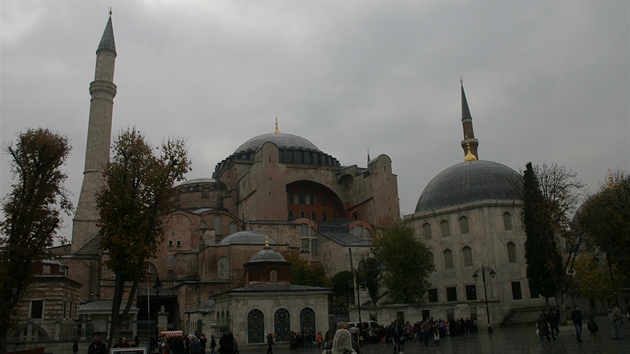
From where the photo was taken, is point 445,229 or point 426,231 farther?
point 426,231

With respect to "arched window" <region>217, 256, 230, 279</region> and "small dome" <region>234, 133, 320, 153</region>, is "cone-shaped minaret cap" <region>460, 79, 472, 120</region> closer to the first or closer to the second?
"small dome" <region>234, 133, 320, 153</region>

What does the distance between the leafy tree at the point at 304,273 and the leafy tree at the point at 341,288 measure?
0.73 meters

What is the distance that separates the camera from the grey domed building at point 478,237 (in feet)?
A: 121

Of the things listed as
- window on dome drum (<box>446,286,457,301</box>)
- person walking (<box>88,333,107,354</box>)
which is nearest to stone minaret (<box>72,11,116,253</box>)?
window on dome drum (<box>446,286,457,301</box>)

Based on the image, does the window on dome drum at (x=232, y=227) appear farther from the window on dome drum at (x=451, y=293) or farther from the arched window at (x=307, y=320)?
the arched window at (x=307, y=320)

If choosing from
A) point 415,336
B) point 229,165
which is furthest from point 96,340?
point 229,165

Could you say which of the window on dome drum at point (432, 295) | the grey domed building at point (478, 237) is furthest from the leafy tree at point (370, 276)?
the window on dome drum at point (432, 295)

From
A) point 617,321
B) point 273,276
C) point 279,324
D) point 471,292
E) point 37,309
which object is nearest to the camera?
point 617,321

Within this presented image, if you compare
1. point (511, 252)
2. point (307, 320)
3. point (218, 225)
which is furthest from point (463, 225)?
point (218, 225)

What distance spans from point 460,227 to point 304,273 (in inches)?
454

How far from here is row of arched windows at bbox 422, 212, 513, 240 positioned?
3816 centimetres

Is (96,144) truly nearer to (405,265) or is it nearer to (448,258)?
(405,265)

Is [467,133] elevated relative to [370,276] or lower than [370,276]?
elevated

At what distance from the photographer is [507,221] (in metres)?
38.2
